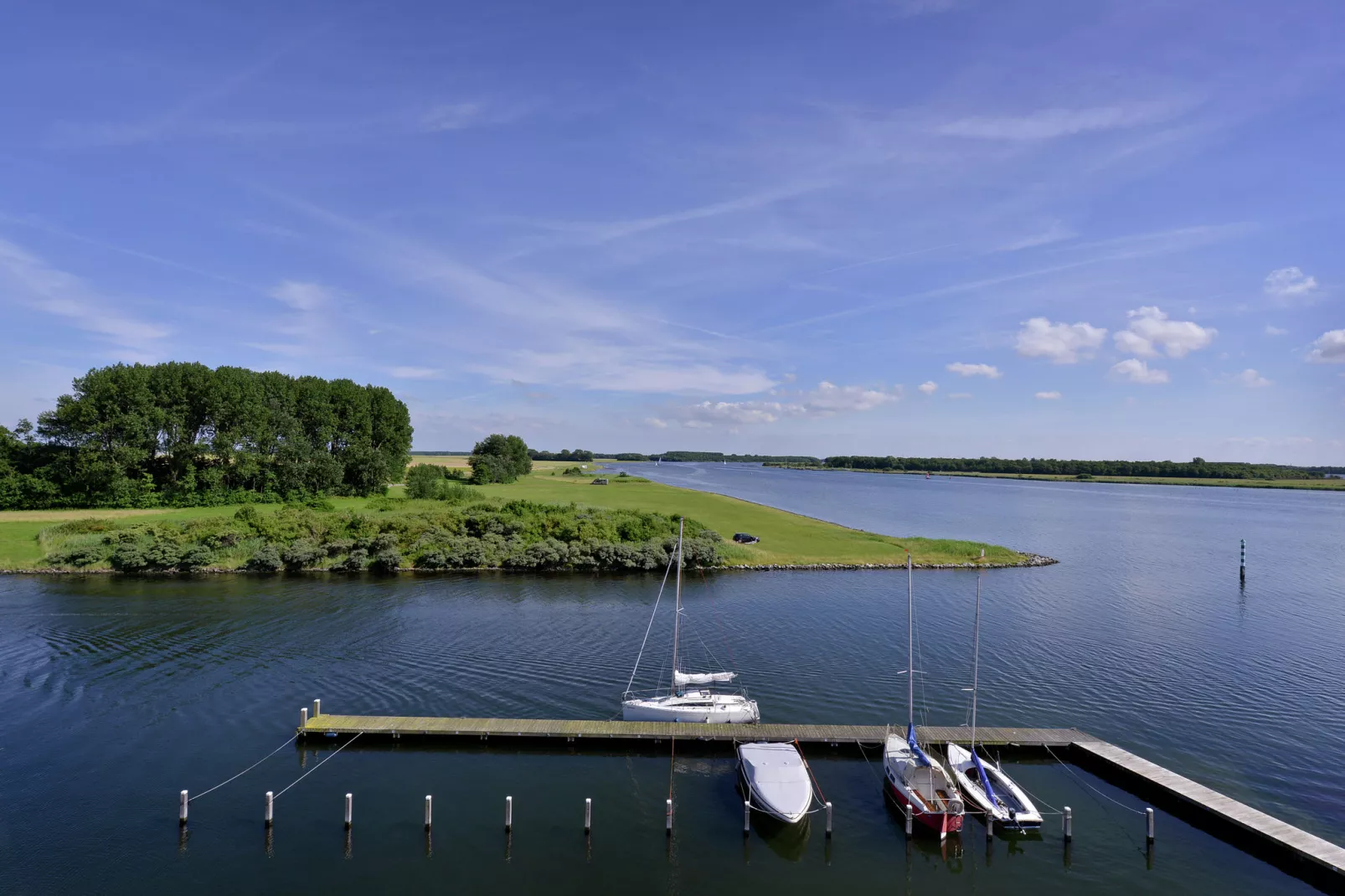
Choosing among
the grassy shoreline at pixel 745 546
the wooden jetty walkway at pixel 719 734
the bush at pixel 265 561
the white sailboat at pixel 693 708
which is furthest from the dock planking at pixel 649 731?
the bush at pixel 265 561

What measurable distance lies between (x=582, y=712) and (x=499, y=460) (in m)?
132

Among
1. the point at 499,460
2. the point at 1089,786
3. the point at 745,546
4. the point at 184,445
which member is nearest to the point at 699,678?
the point at 1089,786

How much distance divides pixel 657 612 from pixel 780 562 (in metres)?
21.1

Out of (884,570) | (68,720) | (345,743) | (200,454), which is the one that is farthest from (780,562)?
(200,454)

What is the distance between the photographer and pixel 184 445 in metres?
82.4

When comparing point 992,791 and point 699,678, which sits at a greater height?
point 699,678

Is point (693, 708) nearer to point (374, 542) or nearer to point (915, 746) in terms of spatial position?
point (915, 746)

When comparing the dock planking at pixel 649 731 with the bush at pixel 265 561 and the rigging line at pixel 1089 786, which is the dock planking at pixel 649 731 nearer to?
the rigging line at pixel 1089 786

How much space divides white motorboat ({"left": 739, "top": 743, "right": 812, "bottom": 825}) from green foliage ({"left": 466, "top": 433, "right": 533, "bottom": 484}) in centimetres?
12799

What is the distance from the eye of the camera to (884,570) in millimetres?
63531

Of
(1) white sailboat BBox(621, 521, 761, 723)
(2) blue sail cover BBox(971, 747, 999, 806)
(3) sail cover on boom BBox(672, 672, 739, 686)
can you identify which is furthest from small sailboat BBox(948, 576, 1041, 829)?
(3) sail cover on boom BBox(672, 672, 739, 686)

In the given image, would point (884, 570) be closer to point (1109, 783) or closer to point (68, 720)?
Result: point (1109, 783)

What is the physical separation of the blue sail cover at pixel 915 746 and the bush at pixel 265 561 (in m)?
54.4

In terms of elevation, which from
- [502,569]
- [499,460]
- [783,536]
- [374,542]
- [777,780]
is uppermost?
[499,460]
